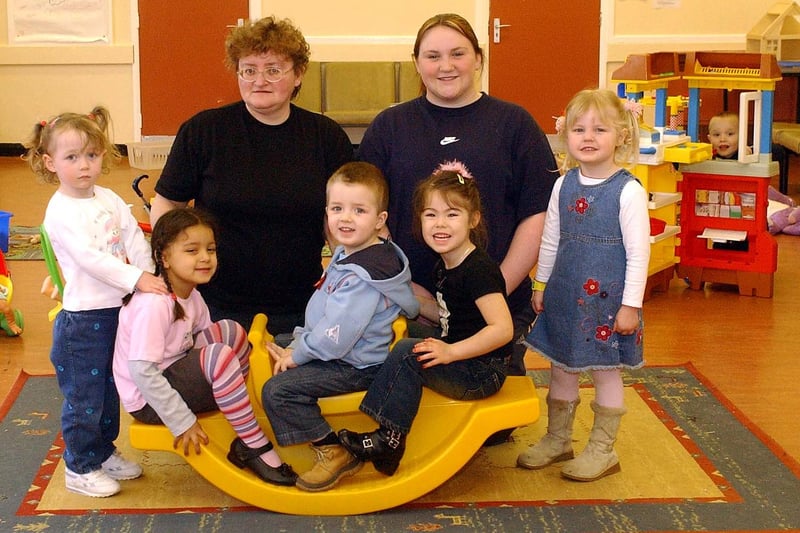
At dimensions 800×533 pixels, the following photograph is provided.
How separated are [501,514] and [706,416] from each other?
997 mm

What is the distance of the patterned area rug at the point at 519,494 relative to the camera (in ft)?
8.41

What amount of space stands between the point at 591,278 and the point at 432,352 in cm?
49

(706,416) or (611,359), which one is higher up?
(611,359)

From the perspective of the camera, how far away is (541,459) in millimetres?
2902

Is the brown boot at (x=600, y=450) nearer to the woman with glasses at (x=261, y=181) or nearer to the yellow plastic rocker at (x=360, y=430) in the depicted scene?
the yellow plastic rocker at (x=360, y=430)

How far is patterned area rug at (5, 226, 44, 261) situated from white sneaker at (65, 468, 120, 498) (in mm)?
3071

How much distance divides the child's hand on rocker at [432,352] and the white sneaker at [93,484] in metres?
0.86

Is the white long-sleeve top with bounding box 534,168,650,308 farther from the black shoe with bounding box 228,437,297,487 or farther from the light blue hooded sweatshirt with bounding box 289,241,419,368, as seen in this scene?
the black shoe with bounding box 228,437,297,487

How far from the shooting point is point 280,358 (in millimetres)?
2691

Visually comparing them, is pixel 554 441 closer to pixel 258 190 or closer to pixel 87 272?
pixel 258 190

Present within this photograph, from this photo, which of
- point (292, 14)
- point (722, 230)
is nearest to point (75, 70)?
point (292, 14)

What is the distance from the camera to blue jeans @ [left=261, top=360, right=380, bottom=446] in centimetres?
258

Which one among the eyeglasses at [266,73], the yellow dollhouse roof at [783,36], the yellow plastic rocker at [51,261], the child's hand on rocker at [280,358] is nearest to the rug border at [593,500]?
the child's hand on rocker at [280,358]

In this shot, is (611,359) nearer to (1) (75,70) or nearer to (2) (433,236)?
(2) (433,236)
